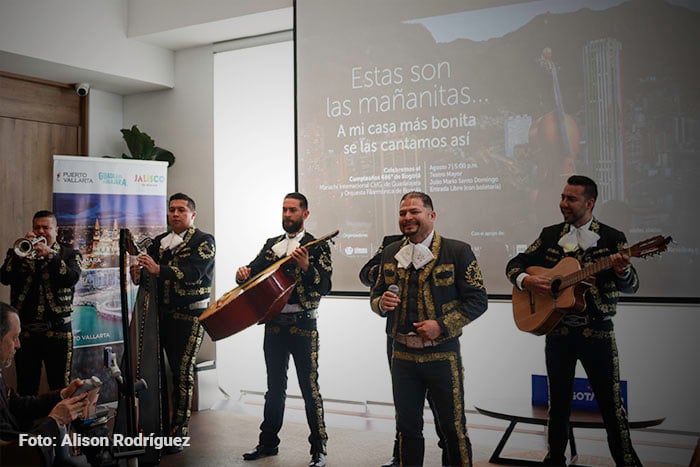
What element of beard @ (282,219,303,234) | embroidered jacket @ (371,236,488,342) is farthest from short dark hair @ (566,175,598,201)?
beard @ (282,219,303,234)

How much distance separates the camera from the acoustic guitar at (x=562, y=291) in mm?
3666

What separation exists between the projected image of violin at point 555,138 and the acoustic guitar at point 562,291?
0.84 metres

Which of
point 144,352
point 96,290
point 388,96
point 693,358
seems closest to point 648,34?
point 388,96

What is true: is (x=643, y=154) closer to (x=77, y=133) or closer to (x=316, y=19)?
(x=316, y=19)

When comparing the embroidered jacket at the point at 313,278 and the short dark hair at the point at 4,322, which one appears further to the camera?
the embroidered jacket at the point at 313,278

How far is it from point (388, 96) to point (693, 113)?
1985mm

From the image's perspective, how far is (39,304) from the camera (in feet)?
16.9

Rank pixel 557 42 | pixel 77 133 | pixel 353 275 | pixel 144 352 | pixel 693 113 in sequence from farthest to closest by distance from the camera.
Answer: pixel 77 133 < pixel 353 275 < pixel 557 42 < pixel 693 113 < pixel 144 352

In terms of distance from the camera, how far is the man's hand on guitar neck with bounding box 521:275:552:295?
3914 millimetres

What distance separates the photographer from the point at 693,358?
4727 millimetres

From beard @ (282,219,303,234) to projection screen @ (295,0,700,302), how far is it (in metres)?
0.72

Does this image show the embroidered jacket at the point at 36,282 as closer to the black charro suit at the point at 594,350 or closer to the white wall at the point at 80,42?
the white wall at the point at 80,42

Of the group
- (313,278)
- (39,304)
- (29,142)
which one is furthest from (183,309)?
(29,142)

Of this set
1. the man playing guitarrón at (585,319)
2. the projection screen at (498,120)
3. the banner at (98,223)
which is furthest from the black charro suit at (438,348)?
the banner at (98,223)
